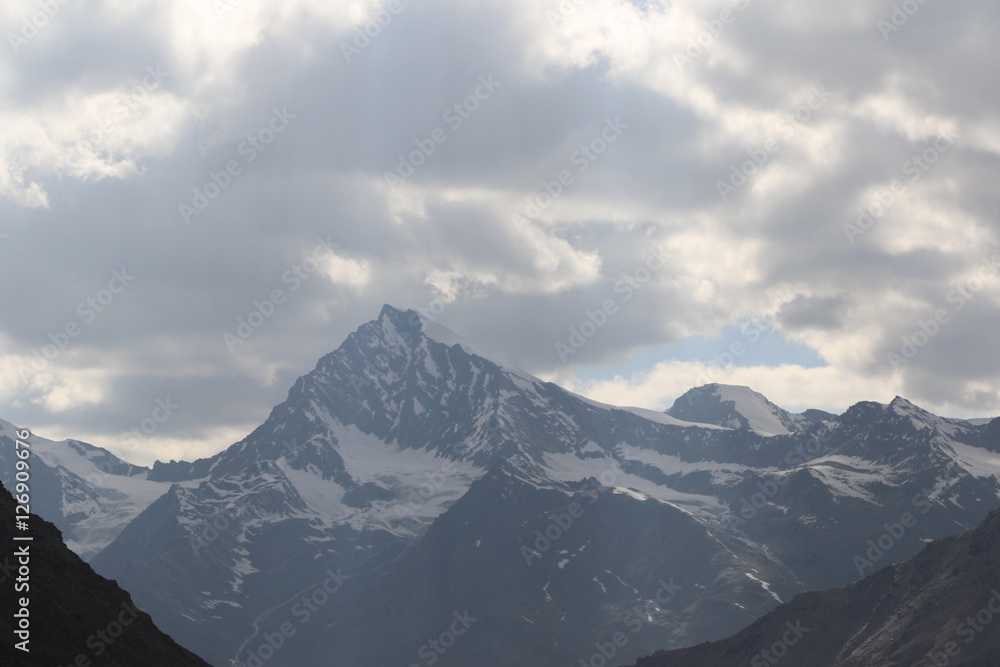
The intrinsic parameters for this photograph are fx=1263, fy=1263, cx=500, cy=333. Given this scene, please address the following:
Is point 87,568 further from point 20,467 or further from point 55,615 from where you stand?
point 20,467

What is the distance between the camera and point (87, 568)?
18200 centimetres

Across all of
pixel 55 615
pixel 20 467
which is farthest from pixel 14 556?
pixel 20 467

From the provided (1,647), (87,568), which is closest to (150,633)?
(87,568)

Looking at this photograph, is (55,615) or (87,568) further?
(87,568)

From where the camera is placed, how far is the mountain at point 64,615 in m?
148

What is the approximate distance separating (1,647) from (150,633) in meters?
37.7

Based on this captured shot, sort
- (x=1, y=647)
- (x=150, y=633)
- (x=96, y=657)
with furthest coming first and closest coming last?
(x=150, y=633) → (x=96, y=657) → (x=1, y=647)

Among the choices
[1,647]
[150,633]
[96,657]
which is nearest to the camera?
[1,647]

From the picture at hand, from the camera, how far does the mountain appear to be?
14825 cm

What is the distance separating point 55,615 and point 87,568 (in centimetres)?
2512

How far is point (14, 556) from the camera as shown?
163 meters

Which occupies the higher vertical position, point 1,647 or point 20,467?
point 20,467

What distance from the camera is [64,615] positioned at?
158625 mm

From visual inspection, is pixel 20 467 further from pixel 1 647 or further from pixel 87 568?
pixel 87 568
